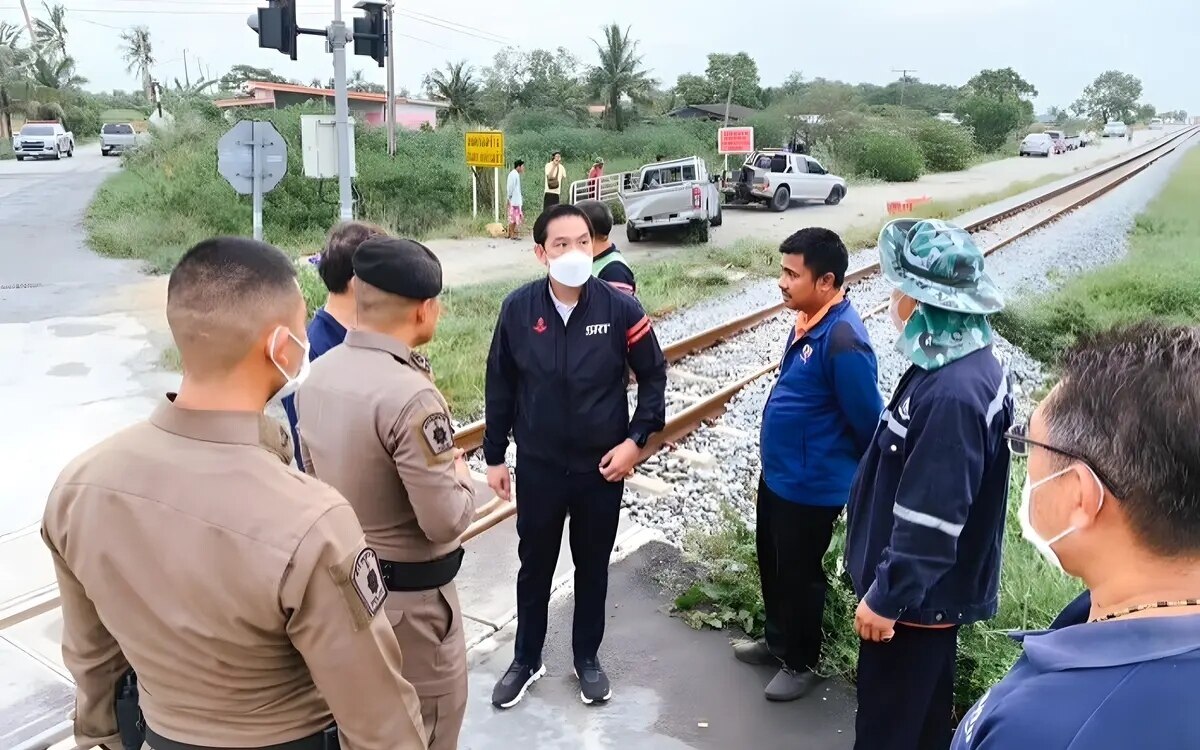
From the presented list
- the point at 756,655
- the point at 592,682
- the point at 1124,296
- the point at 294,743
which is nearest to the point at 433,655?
the point at 294,743

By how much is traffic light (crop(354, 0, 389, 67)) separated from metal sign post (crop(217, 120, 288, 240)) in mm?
1906

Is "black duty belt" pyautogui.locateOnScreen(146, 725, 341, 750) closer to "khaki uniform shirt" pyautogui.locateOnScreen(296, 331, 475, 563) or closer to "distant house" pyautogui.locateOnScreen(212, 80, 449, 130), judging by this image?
"khaki uniform shirt" pyautogui.locateOnScreen(296, 331, 475, 563)

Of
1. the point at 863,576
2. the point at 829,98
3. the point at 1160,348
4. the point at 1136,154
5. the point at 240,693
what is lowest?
the point at 863,576

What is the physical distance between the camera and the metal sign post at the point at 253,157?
8094 millimetres

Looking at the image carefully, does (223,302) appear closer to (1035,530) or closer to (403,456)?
(403,456)

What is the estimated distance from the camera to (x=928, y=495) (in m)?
2.31

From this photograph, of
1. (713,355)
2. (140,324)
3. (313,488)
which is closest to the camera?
(313,488)

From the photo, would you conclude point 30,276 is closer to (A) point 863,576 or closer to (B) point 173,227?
(B) point 173,227

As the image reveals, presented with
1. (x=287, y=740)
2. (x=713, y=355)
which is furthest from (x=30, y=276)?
(x=287, y=740)

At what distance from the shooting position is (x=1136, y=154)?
30.2 metres

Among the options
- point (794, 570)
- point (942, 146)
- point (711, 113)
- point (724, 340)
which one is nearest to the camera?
point (794, 570)

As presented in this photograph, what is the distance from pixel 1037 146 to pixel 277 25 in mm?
39318

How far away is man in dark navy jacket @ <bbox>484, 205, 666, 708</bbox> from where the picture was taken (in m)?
3.38

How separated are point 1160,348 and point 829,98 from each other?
3995 centimetres
